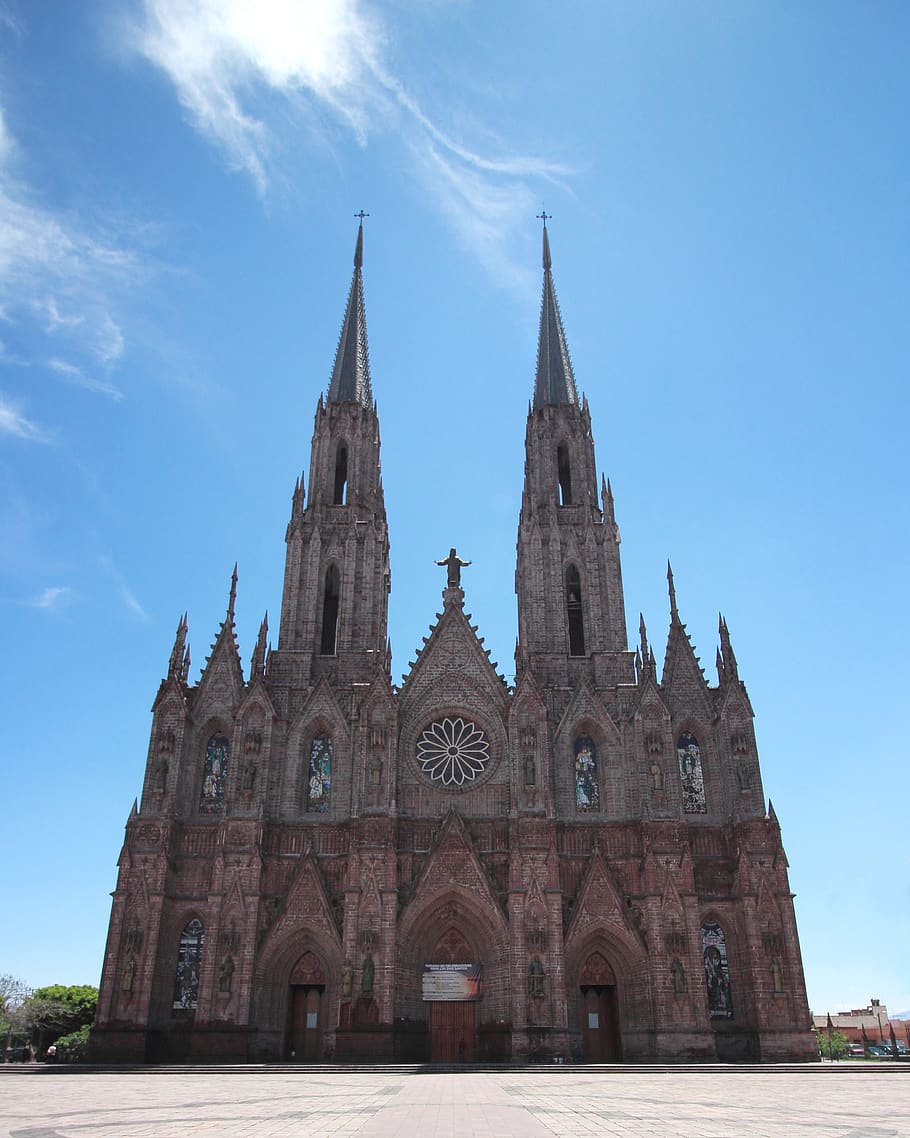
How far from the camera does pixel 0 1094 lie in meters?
17.3

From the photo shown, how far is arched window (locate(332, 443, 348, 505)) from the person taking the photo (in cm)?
4591

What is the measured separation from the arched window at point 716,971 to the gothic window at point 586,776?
19.8 ft

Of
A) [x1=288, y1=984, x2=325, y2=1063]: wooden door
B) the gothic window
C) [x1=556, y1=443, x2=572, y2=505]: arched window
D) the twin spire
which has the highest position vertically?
the twin spire

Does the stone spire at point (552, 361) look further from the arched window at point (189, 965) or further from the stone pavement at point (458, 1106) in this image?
the stone pavement at point (458, 1106)

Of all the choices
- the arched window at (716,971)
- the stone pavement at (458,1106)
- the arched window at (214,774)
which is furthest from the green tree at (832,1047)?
the arched window at (214,774)

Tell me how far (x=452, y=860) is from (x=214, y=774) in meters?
10.4

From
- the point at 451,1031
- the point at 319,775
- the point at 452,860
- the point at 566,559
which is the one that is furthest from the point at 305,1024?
the point at 566,559

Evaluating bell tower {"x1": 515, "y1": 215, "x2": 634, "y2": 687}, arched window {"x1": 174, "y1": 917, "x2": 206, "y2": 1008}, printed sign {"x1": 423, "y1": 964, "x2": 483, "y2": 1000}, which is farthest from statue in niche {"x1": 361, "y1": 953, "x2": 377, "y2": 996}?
bell tower {"x1": 515, "y1": 215, "x2": 634, "y2": 687}

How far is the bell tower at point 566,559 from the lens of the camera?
40125mm

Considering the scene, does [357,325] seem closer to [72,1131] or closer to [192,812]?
[192,812]

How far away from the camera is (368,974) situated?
1271 inches

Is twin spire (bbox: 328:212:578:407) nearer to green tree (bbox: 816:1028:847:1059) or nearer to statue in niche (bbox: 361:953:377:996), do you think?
statue in niche (bbox: 361:953:377:996)

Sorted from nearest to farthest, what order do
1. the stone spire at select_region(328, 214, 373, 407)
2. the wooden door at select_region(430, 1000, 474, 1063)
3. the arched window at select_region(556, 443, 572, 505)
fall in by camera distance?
1. the wooden door at select_region(430, 1000, 474, 1063)
2. the arched window at select_region(556, 443, 572, 505)
3. the stone spire at select_region(328, 214, 373, 407)

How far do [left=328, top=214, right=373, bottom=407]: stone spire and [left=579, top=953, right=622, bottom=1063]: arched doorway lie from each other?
29477 mm
